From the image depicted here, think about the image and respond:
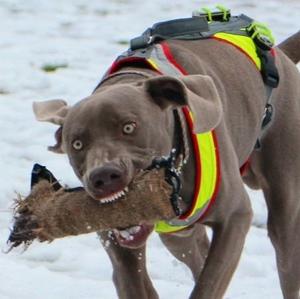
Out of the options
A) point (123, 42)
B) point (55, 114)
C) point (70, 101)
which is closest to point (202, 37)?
point (55, 114)

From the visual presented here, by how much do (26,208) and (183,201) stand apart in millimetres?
530

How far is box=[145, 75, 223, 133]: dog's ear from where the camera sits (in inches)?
131

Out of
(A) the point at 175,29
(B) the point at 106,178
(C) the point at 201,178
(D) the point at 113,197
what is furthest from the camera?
(A) the point at 175,29

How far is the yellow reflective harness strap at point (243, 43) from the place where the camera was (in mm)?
4177

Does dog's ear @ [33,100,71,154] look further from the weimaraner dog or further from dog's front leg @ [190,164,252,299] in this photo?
dog's front leg @ [190,164,252,299]

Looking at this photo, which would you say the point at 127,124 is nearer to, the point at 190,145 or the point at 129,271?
the point at 190,145

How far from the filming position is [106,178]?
3.07 m

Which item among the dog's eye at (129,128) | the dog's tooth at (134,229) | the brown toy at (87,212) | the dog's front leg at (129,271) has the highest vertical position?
the dog's eye at (129,128)

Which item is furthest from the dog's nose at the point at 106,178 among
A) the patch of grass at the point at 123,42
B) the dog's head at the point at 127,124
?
the patch of grass at the point at 123,42

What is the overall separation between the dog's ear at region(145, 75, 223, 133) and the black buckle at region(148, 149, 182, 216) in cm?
15

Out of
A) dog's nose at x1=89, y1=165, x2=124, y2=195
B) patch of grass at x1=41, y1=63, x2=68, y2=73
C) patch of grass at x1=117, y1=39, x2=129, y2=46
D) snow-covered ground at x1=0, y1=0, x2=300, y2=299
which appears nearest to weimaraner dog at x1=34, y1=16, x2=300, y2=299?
dog's nose at x1=89, y1=165, x2=124, y2=195

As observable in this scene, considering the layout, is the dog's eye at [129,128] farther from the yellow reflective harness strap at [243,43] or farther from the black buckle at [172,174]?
the yellow reflective harness strap at [243,43]

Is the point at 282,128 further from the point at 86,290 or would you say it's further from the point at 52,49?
the point at 52,49

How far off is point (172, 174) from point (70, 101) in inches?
143
